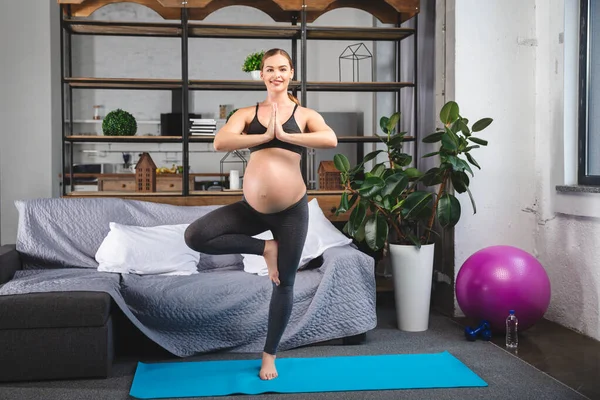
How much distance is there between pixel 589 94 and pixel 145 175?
9.82 ft

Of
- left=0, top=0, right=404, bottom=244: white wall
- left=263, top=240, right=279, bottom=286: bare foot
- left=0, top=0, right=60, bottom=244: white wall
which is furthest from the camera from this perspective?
left=0, top=0, right=404, bottom=244: white wall

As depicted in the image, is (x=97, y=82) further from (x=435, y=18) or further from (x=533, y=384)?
(x=533, y=384)

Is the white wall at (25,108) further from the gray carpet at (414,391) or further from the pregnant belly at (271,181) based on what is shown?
the pregnant belly at (271,181)

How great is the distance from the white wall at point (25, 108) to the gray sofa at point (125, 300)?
313 centimetres

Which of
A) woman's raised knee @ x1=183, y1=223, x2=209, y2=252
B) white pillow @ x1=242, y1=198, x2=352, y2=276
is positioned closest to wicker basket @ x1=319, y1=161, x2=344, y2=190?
white pillow @ x1=242, y1=198, x2=352, y2=276

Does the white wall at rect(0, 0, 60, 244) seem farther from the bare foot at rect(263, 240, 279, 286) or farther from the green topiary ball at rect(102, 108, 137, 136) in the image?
the bare foot at rect(263, 240, 279, 286)

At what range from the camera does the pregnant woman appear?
2.43 metres

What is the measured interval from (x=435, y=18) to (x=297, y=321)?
2.45 m

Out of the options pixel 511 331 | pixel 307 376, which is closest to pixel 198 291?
pixel 307 376

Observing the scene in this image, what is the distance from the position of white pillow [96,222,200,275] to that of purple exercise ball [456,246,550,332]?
5.27 ft

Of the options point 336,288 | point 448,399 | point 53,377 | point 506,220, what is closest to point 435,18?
point 506,220

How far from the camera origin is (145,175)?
4.46 metres

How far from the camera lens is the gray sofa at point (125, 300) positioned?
2.75m

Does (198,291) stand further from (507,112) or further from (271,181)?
(507,112)
